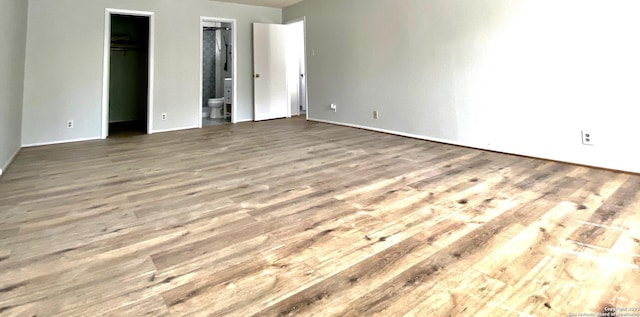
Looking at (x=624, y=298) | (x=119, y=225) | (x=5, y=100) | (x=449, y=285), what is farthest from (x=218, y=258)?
(x=5, y=100)

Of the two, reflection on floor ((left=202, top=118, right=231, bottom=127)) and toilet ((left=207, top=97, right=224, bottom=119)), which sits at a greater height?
toilet ((left=207, top=97, right=224, bottom=119))

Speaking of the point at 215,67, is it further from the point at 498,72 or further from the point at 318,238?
the point at 318,238

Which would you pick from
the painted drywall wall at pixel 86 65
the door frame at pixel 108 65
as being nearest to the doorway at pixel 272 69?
the painted drywall wall at pixel 86 65

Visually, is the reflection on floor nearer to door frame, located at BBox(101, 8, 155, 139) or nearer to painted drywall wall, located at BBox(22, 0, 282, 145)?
painted drywall wall, located at BBox(22, 0, 282, 145)

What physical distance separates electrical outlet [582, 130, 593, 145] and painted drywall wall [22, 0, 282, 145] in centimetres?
563

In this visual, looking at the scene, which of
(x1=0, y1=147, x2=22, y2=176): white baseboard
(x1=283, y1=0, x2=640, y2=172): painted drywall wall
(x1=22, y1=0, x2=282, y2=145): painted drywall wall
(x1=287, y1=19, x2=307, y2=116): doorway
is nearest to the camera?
(x1=283, y1=0, x2=640, y2=172): painted drywall wall

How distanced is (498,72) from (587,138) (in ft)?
3.77

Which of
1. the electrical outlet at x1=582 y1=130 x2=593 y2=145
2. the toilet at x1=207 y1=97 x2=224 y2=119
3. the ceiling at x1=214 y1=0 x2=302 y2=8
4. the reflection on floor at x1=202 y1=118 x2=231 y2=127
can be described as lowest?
the electrical outlet at x1=582 y1=130 x2=593 y2=145

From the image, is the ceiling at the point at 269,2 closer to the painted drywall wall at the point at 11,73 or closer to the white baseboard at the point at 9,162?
the painted drywall wall at the point at 11,73

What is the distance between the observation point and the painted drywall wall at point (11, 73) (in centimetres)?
334

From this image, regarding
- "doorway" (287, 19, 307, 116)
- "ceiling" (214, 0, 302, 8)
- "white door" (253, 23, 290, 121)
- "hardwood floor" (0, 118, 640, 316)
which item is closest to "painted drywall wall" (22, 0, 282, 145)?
"ceiling" (214, 0, 302, 8)

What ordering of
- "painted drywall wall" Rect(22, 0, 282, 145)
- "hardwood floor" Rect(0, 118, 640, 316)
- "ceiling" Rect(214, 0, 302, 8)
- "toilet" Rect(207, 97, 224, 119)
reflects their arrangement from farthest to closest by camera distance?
"toilet" Rect(207, 97, 224, 119) < "ceiling" Rect(214, 0, 302, 8) < "painted drywall wall" Rect(22, 0, 282, 145) < "hardwood floor" Rect(0, 118, 640, 316)

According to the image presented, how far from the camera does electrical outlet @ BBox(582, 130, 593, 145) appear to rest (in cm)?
340

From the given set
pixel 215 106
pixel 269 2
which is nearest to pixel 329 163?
pixel 269 2
